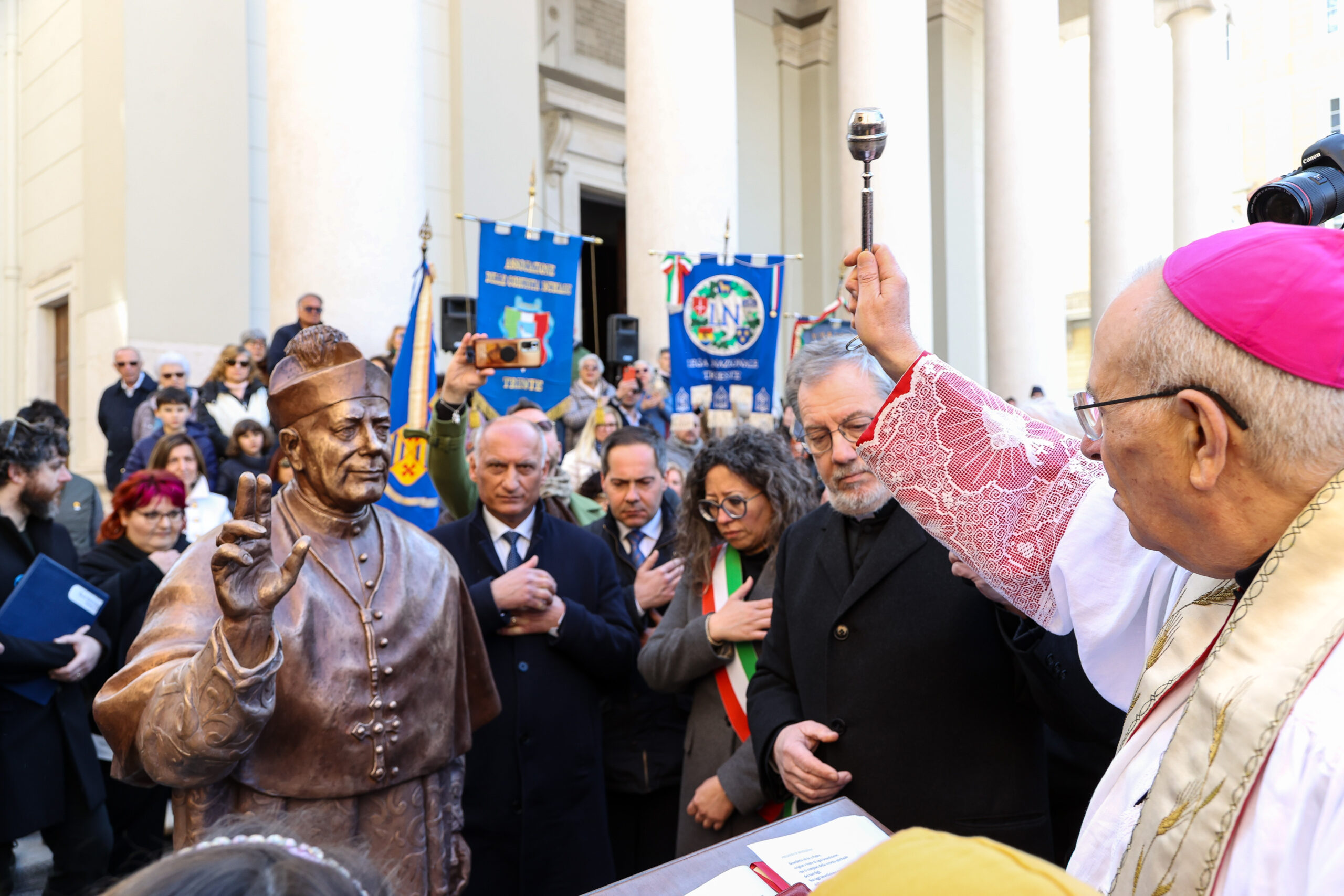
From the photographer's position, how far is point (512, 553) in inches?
142

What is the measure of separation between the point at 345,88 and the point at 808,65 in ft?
46.0

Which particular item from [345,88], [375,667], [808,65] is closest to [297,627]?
[375,667]

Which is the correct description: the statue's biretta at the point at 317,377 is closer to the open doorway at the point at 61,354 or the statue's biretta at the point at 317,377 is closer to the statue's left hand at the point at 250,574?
the statue's left hand at the point at 250,574

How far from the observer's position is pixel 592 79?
1503 cm

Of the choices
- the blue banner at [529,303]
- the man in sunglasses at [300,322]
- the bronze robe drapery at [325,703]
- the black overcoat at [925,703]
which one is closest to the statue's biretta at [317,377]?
the bronze robe drapery at [325,703]

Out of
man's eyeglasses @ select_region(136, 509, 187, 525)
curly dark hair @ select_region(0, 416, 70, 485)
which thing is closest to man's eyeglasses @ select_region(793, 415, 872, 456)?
man's eyeglasses @ select_region(136, 509, 187, 525)

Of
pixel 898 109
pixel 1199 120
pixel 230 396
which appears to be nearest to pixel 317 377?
pixel 230 396

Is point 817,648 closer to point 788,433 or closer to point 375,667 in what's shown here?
point 375,667

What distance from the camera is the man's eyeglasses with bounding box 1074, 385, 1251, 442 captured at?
4.17ft

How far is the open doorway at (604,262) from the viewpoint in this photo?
17.5m

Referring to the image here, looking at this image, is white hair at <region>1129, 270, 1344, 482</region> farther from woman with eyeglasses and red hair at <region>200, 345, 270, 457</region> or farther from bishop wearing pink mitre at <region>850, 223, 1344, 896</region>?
woman with eyeglasses and red hair at <region>200, 345, 270, 457</region>

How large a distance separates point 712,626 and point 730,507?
416mm

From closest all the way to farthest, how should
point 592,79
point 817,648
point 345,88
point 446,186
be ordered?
point 817,648
point 345,88
point 446,186
point 592,79

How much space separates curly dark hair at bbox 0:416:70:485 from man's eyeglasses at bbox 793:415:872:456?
329 cm
